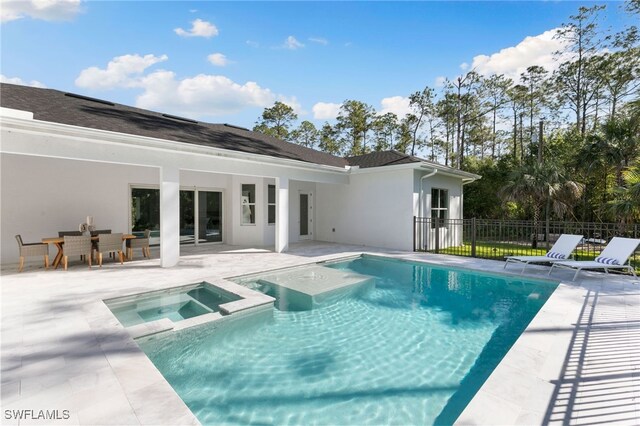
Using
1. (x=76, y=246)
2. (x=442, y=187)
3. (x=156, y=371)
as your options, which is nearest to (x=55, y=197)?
(x=76, y=246)

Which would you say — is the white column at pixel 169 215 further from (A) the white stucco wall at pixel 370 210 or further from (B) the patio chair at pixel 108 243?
(A) the white stucco wall at pixel 370 210

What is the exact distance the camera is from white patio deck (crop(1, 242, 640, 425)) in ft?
9.29

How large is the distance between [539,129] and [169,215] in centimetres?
1816

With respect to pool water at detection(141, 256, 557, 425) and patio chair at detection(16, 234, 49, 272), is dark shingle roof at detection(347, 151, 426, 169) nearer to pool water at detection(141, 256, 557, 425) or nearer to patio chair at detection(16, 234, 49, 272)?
pool water at detection(141, 256, 557, 425)

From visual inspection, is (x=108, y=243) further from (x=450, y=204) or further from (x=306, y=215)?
(x=450, y=204)

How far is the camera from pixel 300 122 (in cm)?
3591

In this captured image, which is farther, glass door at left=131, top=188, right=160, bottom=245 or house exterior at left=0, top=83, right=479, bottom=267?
glass door at left=131, top=188, right=160, bottom=245

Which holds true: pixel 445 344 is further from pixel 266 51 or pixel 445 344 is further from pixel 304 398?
pixel 266 51

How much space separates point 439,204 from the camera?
14.9m

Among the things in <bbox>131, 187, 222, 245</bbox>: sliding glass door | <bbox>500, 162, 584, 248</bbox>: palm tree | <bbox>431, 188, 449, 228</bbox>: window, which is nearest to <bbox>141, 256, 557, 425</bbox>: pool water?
<bbox>431, 188, 449, 228</bbox>: window

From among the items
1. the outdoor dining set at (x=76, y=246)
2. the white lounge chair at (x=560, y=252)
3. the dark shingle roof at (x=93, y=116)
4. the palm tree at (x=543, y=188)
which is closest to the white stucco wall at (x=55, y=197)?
the outdoor dining set at (x=76, y=246)

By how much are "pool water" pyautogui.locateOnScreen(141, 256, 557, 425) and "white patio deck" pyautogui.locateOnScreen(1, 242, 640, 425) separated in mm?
426

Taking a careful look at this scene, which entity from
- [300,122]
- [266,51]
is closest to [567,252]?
[266,51]

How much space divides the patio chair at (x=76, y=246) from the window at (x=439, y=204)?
12668 mm
